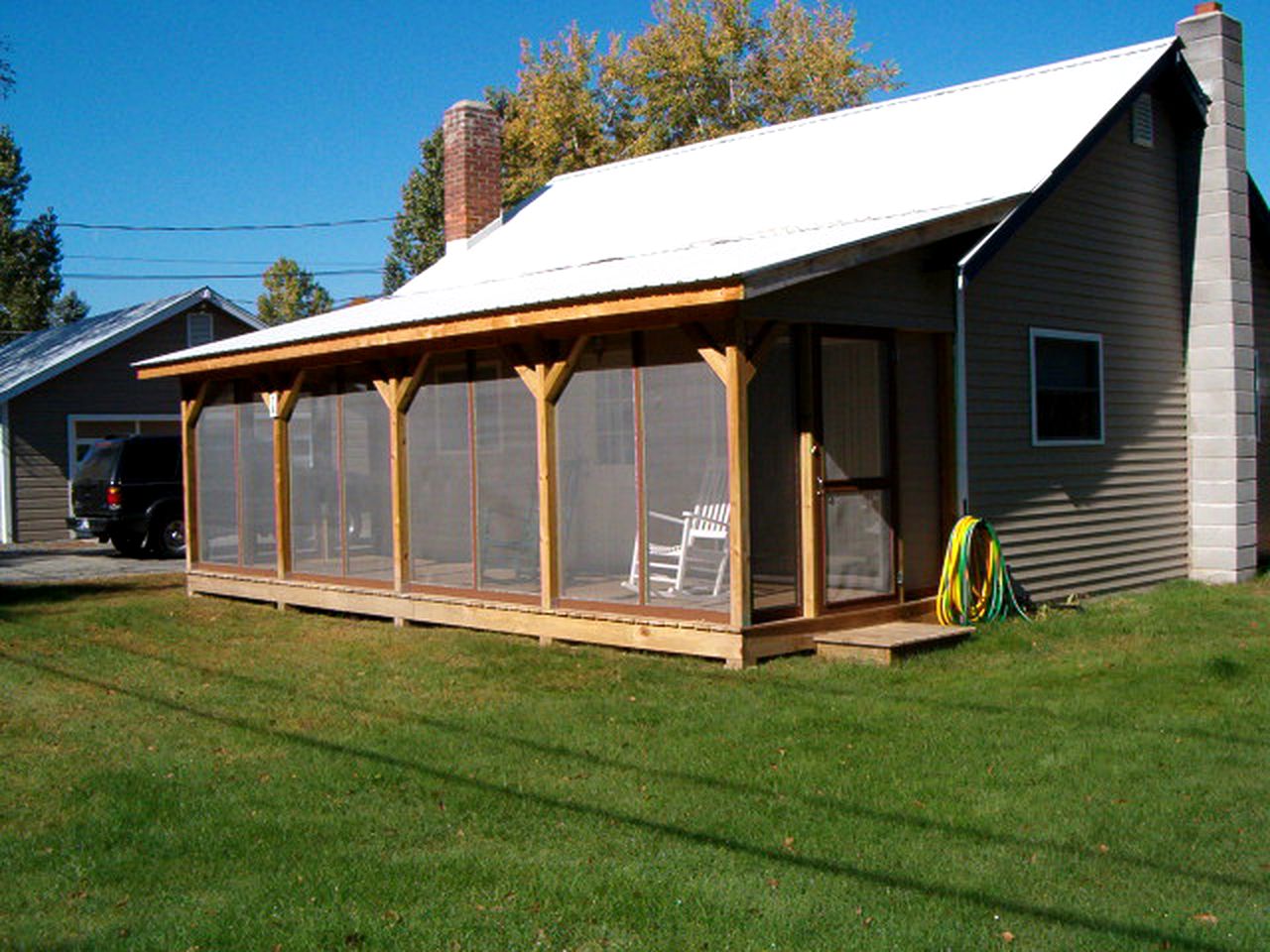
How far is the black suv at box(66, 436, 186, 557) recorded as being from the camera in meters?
20.1

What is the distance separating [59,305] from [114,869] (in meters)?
67.1

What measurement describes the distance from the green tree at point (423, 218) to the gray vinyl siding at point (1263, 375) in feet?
97.7

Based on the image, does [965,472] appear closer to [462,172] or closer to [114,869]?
[114,869]

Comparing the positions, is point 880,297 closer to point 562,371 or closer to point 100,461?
point 562,371

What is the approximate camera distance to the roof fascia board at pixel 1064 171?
33.9ft

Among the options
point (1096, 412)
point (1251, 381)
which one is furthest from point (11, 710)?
point (1251, 381)

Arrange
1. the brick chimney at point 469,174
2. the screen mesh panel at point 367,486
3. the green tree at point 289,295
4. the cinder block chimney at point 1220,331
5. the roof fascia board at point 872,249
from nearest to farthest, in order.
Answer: the roof fascia board at point 872,249, the screen mesh panel at point 367,486, the cinder block chimney at point 1220,331, the brick chimney at point 469,174, the green tree at point 289,295

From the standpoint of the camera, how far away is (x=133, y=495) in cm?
2031

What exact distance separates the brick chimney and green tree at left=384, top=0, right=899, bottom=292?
724 inches

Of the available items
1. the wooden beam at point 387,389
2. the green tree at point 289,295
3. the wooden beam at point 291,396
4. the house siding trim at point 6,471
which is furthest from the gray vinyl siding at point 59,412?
the green tree at point 289,295

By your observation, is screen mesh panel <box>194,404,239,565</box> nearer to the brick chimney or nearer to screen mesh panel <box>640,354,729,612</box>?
the brick chimney

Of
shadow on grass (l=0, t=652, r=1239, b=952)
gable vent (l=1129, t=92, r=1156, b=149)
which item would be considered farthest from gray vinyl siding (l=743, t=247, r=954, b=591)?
shadow on grass (l=0, t=652, r=1239, b=952)

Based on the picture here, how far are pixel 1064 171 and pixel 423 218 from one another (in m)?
34.3

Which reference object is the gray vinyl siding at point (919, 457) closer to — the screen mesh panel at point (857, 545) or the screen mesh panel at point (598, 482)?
the screen mesh panel at point (857, 545)
